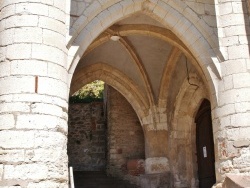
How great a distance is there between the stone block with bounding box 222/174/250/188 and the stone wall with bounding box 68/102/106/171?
6727 millimetres

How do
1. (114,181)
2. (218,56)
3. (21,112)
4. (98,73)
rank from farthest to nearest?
(114,181), (98,73), (218,56), (21,112)

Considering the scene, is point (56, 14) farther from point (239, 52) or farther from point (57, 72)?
point (239, 52)

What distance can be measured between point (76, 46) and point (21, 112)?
4.22 ft

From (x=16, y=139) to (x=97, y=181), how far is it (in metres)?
5.48

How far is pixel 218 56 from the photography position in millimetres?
5195

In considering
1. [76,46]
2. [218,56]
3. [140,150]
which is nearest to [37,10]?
[76,46]

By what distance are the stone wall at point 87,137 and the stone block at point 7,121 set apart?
7075mm

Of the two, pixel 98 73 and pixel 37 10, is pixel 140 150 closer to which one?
pixel 98 73

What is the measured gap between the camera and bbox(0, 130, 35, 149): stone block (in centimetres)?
387

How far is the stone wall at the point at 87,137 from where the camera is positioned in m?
11.0

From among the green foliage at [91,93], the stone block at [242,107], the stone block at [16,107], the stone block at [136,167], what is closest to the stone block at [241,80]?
the stone block at [242,107]

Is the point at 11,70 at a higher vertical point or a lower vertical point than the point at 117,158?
higher

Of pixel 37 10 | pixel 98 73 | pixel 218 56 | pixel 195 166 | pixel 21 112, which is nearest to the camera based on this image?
pixel 21 112

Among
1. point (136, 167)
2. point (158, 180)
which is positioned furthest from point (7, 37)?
point (136, 167)
